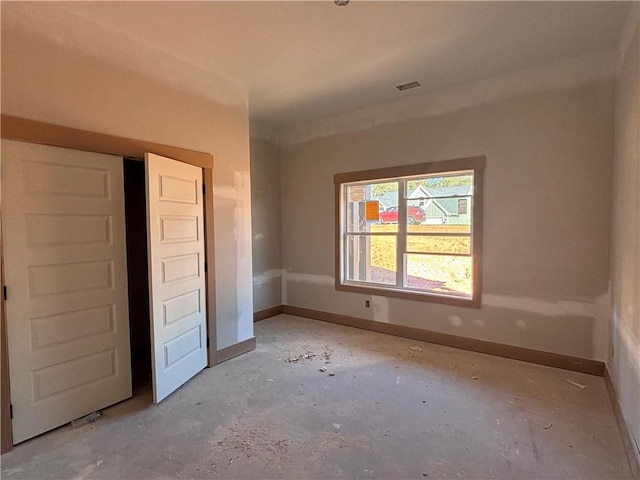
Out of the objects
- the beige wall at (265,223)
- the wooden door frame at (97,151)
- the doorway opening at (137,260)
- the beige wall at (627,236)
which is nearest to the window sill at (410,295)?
the beige wall at (265,223)

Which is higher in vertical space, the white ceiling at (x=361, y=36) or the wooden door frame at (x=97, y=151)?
the white ceiling at (x=361, y=36)

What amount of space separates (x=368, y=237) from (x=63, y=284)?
3589 mm

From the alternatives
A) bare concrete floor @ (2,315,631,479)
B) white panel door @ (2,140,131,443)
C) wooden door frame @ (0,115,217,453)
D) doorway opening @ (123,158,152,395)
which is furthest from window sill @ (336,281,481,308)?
white panel door @ (2,140,131,443)

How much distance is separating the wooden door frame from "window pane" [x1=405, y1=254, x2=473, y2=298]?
2.54 metres

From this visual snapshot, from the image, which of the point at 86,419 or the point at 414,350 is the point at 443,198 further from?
the point at 86,419

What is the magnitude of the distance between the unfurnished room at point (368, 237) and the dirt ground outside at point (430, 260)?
0.03 m

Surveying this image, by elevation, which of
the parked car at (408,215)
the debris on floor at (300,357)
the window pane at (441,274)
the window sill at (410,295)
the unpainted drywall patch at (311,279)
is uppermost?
the parked car at (408,215)

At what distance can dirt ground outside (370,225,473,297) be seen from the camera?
4.20 metres

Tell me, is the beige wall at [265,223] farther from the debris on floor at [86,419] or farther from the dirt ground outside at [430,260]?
the debris on floor at [86,419]

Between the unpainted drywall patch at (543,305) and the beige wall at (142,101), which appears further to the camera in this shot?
the unpainted drywall patch at (543,305)

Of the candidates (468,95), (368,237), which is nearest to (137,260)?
(368,237)

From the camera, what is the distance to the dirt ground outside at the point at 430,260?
13.8ft

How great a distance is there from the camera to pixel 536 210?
363cm

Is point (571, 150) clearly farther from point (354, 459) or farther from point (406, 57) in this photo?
point (354, 459)
